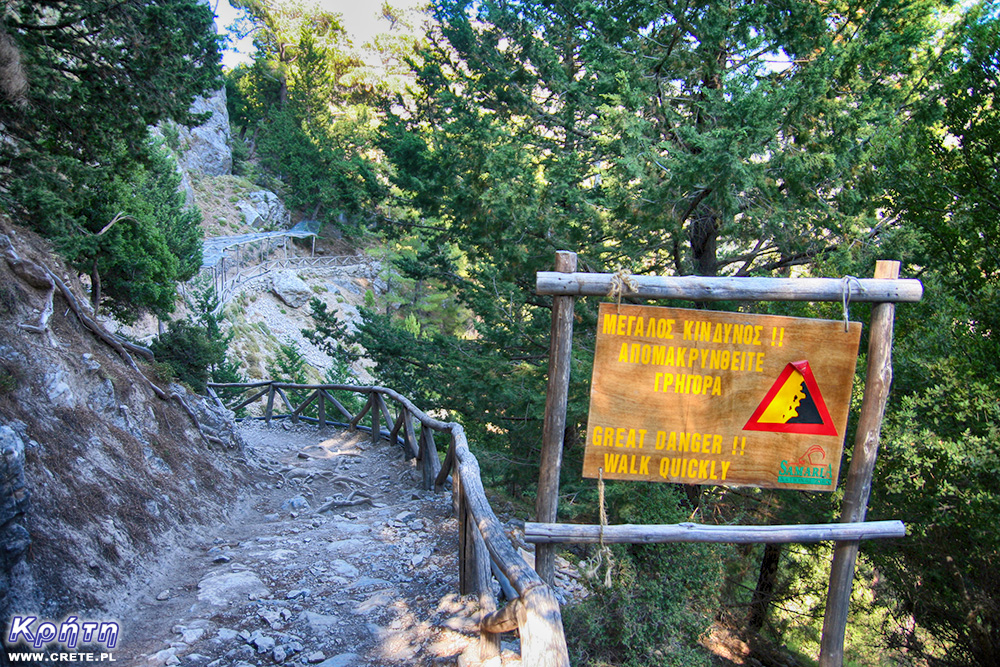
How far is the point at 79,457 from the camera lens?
190 inches

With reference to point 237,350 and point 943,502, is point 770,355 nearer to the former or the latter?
point 943,502

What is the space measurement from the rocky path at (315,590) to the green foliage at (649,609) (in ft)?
1.70

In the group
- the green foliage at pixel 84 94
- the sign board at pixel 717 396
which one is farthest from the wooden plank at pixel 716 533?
the green foliage at pixel 84 94

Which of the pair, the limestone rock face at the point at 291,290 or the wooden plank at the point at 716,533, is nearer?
the wooden plank at the point at 716,533

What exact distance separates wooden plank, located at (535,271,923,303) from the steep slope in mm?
3246

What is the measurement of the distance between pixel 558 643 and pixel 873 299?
2283 mm

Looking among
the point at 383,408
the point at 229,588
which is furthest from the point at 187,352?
the point at 229,588

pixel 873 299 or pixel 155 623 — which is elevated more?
pixel 873 299

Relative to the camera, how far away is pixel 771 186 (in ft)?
20.9

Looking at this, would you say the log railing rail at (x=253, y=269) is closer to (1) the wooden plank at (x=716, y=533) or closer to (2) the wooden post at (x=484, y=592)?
(2) the wooden post at (x=484, y=592)

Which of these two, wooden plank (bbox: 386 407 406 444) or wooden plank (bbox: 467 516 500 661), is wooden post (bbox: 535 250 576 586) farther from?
wooden plank (bbox: 386 407 406 444)

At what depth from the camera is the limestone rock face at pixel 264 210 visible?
1400 inches

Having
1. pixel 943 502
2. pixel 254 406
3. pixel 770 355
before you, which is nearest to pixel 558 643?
pixel 770 355

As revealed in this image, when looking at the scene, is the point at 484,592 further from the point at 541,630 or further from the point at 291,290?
the point at 291,290
